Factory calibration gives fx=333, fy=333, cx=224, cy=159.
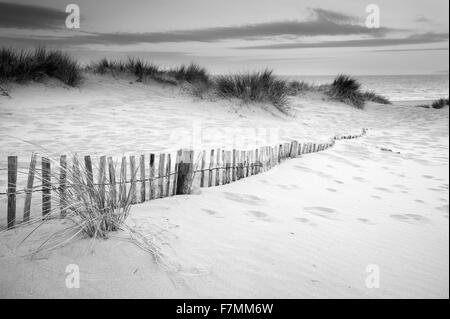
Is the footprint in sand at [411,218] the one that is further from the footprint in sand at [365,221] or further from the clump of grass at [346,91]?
the clump of grass at [346,91]

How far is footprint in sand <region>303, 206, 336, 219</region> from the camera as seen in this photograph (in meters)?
3.11

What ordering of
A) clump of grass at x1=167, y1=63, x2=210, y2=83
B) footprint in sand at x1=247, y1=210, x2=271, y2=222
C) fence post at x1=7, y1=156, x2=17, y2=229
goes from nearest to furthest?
fence post at x1=7, y1=156, x2=17, y2=229 → footprint in sand at x1=247, y1=210, x2=271, y2=222 → clump of grass at x1=167, y1=63, x2=210, y2=83

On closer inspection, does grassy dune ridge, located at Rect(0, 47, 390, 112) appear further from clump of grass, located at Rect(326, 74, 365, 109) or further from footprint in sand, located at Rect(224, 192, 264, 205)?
footprint in sand, located at Rect(224, 192, 264, 205)

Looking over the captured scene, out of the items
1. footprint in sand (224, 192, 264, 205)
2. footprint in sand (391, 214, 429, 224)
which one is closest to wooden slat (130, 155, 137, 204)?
footprint in sand (224, 192, 264, 205)

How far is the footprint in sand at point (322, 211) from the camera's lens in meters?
3.11

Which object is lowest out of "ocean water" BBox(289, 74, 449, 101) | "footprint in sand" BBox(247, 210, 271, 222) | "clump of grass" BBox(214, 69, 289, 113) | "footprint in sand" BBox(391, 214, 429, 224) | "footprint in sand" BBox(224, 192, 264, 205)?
"footprint in sand" BBox(391, 214, 429, 224)

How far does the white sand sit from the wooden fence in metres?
0.13

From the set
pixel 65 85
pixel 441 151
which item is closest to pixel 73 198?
pixel 441 151

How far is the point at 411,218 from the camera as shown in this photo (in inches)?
126

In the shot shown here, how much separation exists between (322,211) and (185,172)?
137 cm

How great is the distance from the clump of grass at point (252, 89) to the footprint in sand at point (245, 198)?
21.2 feet

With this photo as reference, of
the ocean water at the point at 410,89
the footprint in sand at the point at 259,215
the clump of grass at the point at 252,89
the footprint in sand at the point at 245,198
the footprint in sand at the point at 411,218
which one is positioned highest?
the ocean water at the point at 410,89

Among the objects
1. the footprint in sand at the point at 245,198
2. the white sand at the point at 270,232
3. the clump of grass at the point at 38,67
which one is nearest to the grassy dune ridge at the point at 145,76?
the clump of grass at the point at 38,67

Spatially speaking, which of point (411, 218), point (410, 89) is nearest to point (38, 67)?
point (411, 218)
